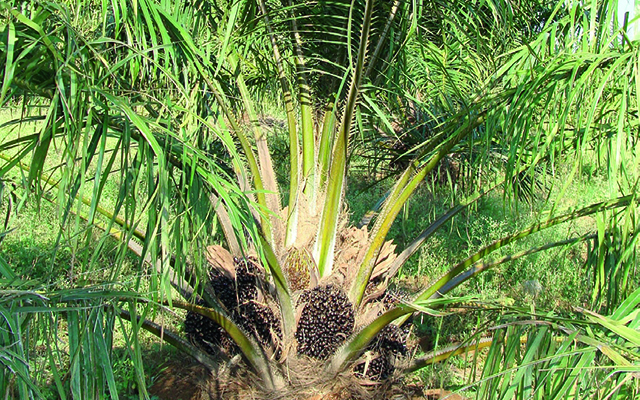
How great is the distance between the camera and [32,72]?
5.86 feet

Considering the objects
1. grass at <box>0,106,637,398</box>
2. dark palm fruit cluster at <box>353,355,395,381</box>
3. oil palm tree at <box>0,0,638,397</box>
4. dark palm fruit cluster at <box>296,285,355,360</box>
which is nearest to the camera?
oil palm tree at <box>0,0,638,397</box>

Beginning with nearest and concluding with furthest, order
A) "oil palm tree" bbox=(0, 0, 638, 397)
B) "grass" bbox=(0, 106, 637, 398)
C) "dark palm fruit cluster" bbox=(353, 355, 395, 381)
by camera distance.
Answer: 1. "oil palm tree" bbox=(0, 0, 638, 397)
2. "dark palm fruit cluster" bbox=(353, 355, 395, 381)
3. "grass" bbox=(0, 106, 637, 398)

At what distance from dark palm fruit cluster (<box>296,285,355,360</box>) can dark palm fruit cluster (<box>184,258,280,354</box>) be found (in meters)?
0.15

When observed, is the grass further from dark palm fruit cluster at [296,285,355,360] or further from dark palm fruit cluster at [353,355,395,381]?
dark palm fruit cluster at [296,285,355,360]

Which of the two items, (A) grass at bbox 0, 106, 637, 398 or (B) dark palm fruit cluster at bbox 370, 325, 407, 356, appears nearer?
(B) dark palm fruit cluster at bbox 370, 325, 407, 356

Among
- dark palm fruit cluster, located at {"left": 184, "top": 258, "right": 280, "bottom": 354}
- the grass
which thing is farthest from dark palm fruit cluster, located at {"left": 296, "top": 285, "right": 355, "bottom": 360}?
the grass

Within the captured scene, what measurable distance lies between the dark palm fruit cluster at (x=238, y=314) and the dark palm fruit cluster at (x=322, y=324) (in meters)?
0.15

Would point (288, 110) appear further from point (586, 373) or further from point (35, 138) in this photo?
point (586, 373)

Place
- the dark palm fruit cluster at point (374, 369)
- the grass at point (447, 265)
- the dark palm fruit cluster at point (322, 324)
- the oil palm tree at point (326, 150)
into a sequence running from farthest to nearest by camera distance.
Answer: the grass at point (447, 265) → the dark palm fruit cluster at point (374, 369) → the dark palm fruit cluster at point (322, 324) → the oil palm tree at point (326, 150)

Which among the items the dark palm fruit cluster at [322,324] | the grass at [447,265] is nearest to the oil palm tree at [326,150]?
the dark palm fruit cluster at [322,324]

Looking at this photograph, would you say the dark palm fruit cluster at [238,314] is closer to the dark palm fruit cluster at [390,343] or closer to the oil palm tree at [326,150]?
the oil palm tree at [326,150]

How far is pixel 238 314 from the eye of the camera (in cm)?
332

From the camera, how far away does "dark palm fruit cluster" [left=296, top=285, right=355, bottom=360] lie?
3.19 m

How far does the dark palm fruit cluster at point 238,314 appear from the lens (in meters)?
3.27
